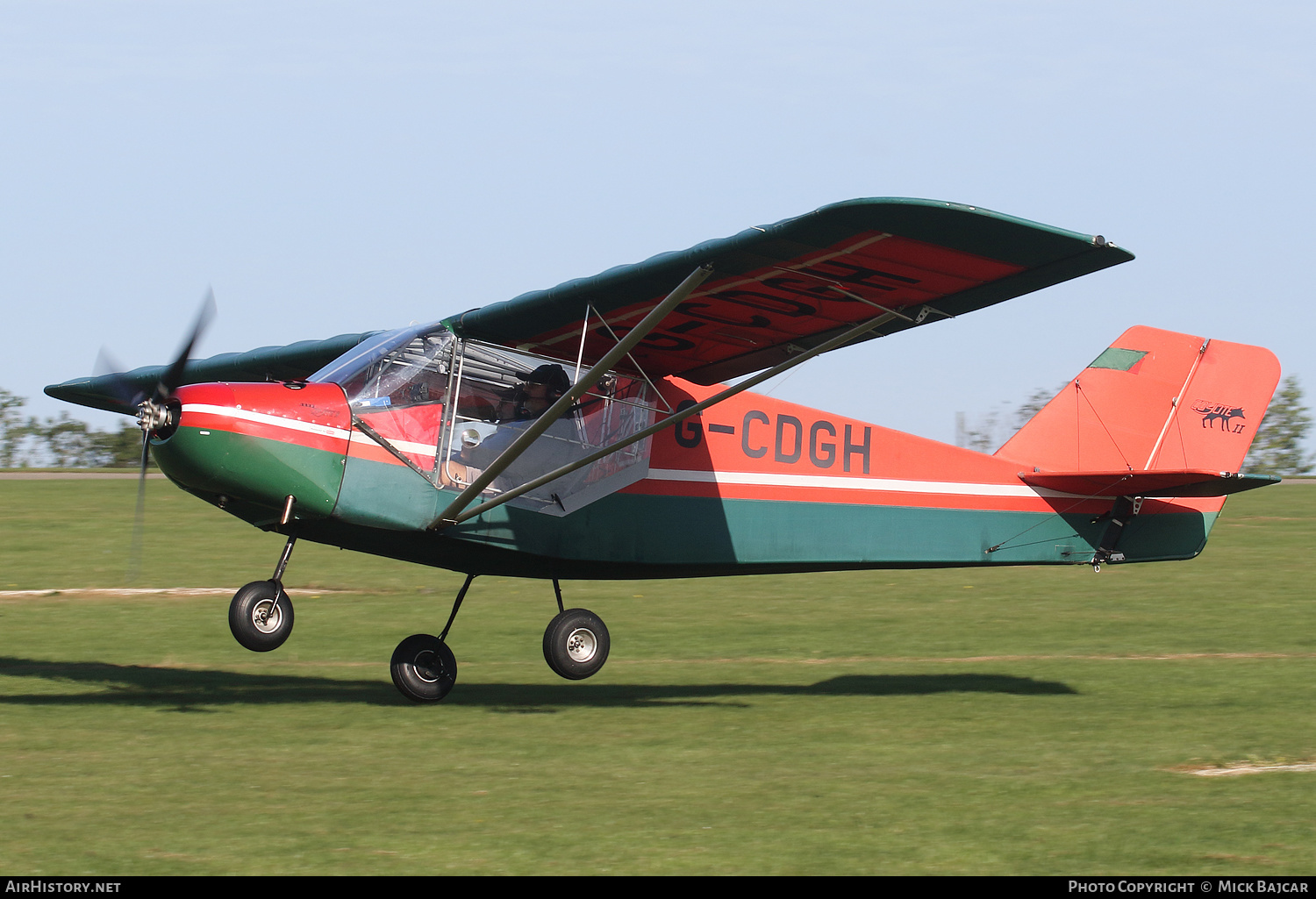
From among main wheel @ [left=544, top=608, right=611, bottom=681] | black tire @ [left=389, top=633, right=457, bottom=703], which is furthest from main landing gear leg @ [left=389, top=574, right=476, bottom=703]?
main wheel @ [left=544, top=608, right=611, bottom=681]

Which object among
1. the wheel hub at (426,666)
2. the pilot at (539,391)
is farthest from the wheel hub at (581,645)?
the pilot at (539,391)

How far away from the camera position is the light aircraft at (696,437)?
8.75 m

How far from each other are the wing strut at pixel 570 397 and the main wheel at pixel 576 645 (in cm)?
126

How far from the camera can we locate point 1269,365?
485 inches

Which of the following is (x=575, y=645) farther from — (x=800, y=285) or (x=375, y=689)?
(x=800, y=285)

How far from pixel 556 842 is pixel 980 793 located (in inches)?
101

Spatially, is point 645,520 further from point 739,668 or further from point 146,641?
point 146,641

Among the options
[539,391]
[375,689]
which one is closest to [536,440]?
[539,391]

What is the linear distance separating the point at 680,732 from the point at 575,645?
1429 mm

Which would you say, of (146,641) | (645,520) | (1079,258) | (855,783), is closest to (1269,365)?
(1079,258)

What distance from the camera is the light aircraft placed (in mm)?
8750

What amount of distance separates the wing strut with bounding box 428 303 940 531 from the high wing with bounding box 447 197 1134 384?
0.56 feet

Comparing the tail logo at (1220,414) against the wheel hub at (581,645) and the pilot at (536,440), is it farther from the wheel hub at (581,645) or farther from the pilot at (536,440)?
the wheel hub at (581,645)

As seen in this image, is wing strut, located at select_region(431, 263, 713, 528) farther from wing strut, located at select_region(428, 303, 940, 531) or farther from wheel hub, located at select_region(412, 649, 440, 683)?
wheel hub, located at select_region(412, 649, 440, 683)
